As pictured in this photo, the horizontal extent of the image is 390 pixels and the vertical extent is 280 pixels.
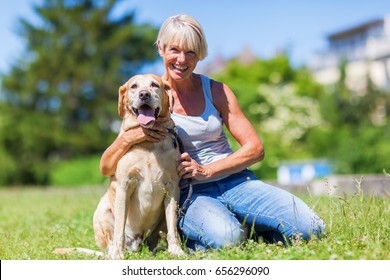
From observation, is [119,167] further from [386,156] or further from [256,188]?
[386,156]

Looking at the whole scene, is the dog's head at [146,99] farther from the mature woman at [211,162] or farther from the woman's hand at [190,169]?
the woman's hand at [190,169]

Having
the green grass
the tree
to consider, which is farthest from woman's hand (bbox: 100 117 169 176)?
the tree

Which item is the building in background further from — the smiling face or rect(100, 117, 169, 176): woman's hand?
rect(100, 117, 169, 176): woman's hand

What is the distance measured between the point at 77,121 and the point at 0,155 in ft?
23.4

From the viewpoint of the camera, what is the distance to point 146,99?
160 inches

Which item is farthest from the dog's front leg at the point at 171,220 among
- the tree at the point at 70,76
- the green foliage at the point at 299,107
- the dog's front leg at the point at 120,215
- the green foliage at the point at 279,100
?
the tree at the point at 70,76

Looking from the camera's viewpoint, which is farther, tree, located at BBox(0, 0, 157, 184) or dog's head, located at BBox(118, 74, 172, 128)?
tree, located at BBox(0, 0, 157, 184)

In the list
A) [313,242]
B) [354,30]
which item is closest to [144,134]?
[313,242]

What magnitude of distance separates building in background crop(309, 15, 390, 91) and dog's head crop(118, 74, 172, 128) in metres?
33.5

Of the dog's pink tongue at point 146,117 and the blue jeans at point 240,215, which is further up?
the dog's pink tongue at point 146,117

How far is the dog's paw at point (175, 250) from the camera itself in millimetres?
3994

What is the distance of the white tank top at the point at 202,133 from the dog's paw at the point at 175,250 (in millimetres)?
723

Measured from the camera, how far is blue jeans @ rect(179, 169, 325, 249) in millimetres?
4117
